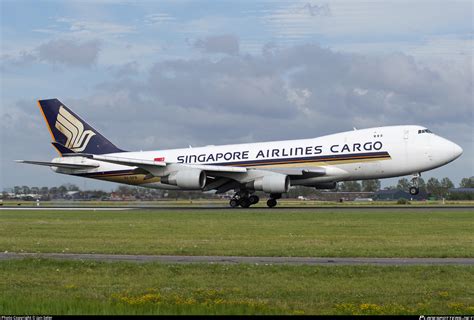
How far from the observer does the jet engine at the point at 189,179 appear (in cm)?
5444

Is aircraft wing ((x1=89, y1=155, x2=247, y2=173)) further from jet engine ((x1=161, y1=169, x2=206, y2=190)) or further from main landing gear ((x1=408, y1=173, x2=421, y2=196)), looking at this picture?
main landing gear ((x1=408, y1=173, x2=421, y2=196))

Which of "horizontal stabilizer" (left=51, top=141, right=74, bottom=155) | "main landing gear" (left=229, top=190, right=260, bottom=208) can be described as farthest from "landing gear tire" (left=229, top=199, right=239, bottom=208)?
"horizontal stabilizer" (left=51, top=141, right=74, bottom=155)

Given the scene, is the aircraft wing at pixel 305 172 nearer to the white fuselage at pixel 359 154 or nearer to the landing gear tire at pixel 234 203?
the white fuselage at pixel 359 154

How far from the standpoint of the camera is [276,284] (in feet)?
53.3

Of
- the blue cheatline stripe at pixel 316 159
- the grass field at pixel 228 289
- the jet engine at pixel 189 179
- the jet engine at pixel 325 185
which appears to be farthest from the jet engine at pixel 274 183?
the grass field at pixel 228 289

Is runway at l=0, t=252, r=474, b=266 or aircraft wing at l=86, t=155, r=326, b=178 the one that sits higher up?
aircraft wing at l=86, t=155, r=326, b=178

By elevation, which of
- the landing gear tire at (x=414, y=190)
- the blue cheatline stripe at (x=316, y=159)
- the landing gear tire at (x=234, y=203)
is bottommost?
the landing gear tire at (x=234, y=203)

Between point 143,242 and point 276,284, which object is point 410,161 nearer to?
point 143,242

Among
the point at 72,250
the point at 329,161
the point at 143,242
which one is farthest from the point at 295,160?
the point at 72,250

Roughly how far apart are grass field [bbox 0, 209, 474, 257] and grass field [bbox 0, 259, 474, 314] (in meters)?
4.19

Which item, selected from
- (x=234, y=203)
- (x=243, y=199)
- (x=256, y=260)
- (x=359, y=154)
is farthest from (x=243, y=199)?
(x=256, y=260)

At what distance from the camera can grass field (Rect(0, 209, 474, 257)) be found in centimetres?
2362

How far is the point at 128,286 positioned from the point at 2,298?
9.58 feet

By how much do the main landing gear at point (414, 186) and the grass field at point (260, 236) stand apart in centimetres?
946
